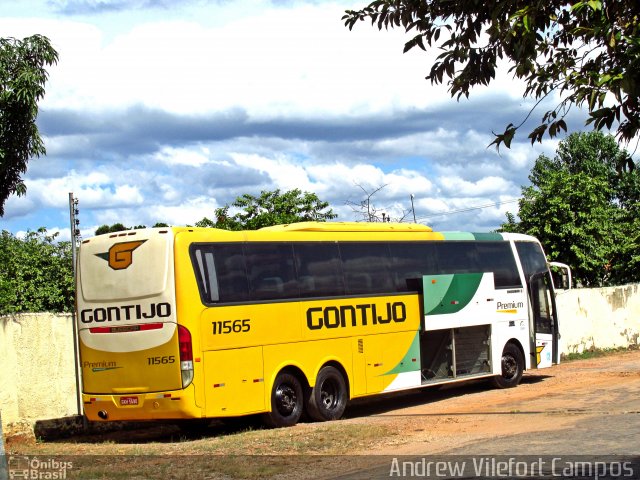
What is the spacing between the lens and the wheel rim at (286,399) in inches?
605

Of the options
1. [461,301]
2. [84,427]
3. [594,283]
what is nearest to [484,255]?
[461,301]

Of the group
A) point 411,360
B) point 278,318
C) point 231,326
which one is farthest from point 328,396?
point 231,326

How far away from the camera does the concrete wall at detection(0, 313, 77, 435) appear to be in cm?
1405

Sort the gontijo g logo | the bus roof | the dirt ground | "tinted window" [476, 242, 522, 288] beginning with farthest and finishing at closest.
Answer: "tinted window" [476, 242, 522, 288]
the bus roof
the gontijo g logo
the dirt ground

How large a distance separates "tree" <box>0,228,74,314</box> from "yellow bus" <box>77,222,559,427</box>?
24.3 metres

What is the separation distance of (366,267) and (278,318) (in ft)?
8.52

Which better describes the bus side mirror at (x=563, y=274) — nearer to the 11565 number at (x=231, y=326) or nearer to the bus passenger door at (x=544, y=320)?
the bus passenger door at (x=544, y=320)

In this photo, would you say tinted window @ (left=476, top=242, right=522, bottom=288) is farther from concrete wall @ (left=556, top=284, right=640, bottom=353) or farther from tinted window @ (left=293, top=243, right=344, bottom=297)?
concrete wall @ (left=556, top=284, right=640, bottom=353)

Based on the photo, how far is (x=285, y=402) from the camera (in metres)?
15.5

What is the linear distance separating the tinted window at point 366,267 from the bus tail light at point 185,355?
12.6 ft

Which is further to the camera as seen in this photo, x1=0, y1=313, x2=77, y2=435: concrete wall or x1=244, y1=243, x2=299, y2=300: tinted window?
x1=244, y1=243, x2=299, y2=300: tinted window

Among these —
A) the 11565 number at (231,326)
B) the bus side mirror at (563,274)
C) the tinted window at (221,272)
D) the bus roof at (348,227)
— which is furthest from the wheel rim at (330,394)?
the bus side mirror at (563,274)

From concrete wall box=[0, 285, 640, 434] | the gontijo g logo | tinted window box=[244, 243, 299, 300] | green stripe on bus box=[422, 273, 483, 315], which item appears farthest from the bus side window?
green stripe on bus box=[422, 273, 483, 315]

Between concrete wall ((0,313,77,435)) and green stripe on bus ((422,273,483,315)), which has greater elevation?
green stripe on bus ((422,273,483,315))
